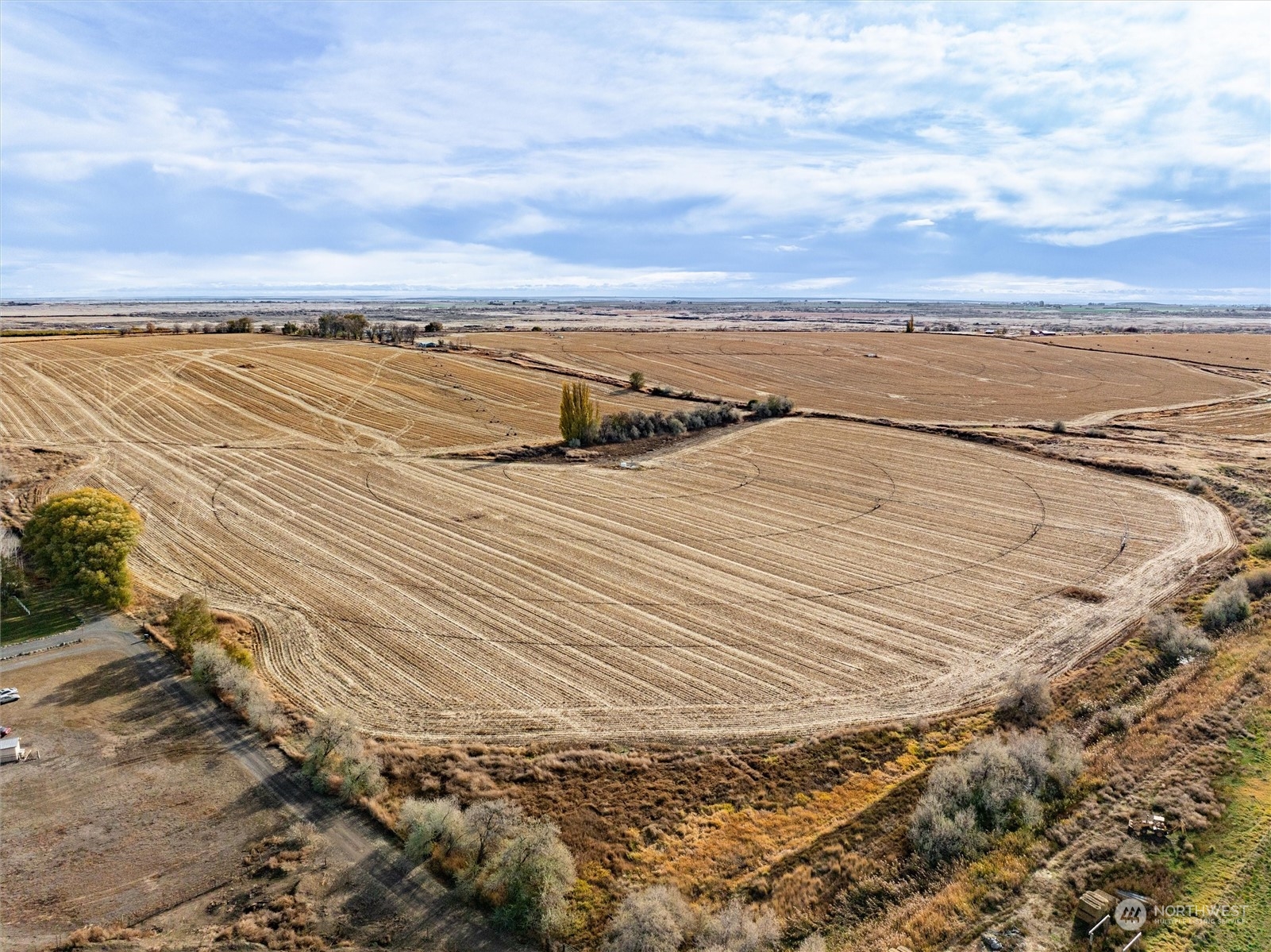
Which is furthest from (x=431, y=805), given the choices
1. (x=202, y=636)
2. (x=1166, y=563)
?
(x=1166, y=563)

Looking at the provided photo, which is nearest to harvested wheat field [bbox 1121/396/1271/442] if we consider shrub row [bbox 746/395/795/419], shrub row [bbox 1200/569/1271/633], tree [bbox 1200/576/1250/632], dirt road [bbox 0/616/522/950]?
shrub row [bbox 746/395/795/419]

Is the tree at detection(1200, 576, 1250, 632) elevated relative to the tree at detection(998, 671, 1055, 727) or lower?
elevated

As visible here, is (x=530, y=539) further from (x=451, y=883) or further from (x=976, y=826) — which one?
(x=976, y=826)

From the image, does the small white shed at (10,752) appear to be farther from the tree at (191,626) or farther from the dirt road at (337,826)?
the tree at (191,626)

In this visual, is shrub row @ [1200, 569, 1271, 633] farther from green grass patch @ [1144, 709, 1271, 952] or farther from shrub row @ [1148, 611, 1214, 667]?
green grass patch @ [1144, 709, 1271, 952]

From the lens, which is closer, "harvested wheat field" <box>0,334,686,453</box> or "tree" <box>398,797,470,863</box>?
"tree" <box>398,797,470,863</box>

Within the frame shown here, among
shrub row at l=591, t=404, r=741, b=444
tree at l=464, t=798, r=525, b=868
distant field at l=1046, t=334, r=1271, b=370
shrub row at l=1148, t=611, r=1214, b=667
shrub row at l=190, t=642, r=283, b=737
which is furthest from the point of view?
distant field at l=1046, t=334, r=1271, b=370

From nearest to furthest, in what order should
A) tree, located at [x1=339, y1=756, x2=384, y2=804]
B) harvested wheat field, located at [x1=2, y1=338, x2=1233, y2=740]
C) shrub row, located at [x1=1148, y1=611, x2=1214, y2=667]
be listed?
tree, located at [x1=339, y1=756, x2=384, y2=804], harvested wheat field, located at [x1=2, y1=338, x2=1233, y2=740], shrub row, located at [x1=1148, y1=611, x2=1214, y2=667]

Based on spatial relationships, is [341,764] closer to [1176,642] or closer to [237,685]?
[237,685]

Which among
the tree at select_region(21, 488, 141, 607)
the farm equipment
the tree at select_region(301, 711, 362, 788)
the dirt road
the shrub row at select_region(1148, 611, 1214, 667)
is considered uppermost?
the tree at select_region(21, 488, 141, 607)
